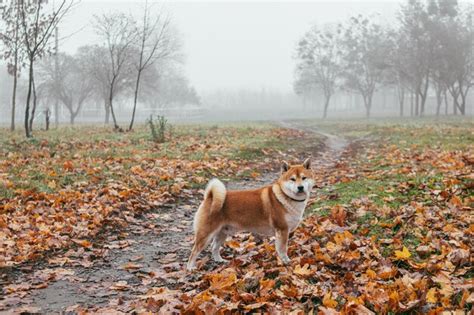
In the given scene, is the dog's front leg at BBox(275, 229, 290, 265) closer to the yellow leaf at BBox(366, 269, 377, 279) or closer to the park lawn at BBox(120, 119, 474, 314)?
the park lawn at BBox(120, 119, 474, 314)

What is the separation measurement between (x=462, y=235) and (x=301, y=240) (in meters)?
2.35

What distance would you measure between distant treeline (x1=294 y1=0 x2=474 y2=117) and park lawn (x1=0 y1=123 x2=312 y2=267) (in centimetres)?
4019

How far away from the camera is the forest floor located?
5.18 metres

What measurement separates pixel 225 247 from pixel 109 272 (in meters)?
2.00

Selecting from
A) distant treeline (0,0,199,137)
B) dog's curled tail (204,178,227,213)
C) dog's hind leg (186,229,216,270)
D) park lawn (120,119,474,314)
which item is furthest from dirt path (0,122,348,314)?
distant treeline (0,0,199,137)

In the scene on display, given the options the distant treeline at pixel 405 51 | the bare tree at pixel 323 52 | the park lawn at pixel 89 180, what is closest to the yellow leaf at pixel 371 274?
the park lawn at pixel 89 180

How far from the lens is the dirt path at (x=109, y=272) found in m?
5.89

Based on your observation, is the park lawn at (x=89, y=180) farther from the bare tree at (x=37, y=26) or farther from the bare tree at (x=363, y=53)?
the bare tree at (x=363, y=53)

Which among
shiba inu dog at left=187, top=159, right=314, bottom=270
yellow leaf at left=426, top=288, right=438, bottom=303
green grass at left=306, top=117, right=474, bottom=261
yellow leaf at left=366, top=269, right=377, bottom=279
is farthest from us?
green grass at left=306, top=117, right=474, bottom=261

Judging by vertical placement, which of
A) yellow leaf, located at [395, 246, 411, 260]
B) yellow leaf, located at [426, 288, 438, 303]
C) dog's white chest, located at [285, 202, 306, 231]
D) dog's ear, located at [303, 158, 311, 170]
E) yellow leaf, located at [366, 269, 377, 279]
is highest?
dog's ear, located at [303, 158, 311, 170]

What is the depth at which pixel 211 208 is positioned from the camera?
6.65 metres

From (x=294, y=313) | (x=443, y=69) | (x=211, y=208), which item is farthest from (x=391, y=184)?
(x=443, y=69)

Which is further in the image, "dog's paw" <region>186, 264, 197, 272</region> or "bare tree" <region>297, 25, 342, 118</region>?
"bare tree" <region>297, 25, 342, 118</region>

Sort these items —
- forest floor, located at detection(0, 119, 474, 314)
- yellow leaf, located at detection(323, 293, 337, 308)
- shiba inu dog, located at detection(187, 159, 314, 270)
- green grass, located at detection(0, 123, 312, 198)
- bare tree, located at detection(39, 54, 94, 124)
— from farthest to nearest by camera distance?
bare tree, located at detection(39, 54, 94, 124) < green grass, located at detection(0, 123, 312, 198) < shiba inu dog, located at detection(187, 159, 314, 270) < forest floor, located at detection(0, 119, 474, 314) < yellow leaf, located at detection(323, 293, 337, 308)
